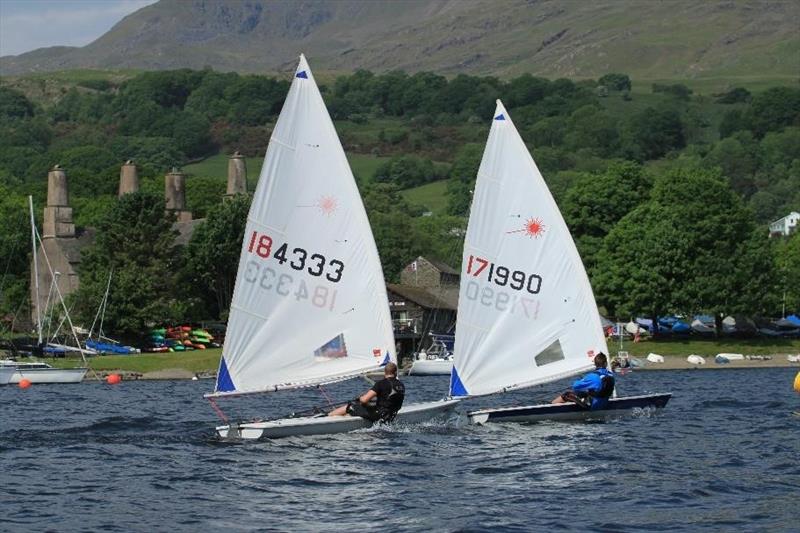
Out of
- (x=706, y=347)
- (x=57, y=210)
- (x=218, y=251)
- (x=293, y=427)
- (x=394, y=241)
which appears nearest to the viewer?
(x=293, y=427)

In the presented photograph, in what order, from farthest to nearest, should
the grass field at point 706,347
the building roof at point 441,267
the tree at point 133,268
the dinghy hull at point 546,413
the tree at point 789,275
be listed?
the building roof at point 441,267
the tree at point 789,275
the tree at point 133,268
the grass field at point 706,347
the dinghy hull at point 546,413

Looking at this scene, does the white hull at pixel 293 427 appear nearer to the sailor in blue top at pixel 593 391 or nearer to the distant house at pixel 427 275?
the sailor in blue top at pixel 593 391

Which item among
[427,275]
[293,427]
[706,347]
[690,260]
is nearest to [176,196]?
[427,275]

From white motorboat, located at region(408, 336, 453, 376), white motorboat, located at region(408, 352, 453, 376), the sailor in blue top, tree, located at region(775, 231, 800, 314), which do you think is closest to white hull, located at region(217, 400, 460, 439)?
the sailor in blue top

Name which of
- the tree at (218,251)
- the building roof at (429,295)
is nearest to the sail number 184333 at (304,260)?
the tree at (218,251)

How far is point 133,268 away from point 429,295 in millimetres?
23094

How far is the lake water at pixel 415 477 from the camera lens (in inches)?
1120

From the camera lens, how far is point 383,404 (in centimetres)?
3909

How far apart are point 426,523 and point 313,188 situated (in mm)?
12422

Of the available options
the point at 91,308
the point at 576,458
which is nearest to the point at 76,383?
the point at 91,308

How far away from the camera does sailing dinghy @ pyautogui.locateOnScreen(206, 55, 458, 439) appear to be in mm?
38219

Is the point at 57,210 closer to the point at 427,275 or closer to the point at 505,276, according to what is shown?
the point at 427,275

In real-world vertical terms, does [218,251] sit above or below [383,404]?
above

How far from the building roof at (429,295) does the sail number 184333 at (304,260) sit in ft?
239
